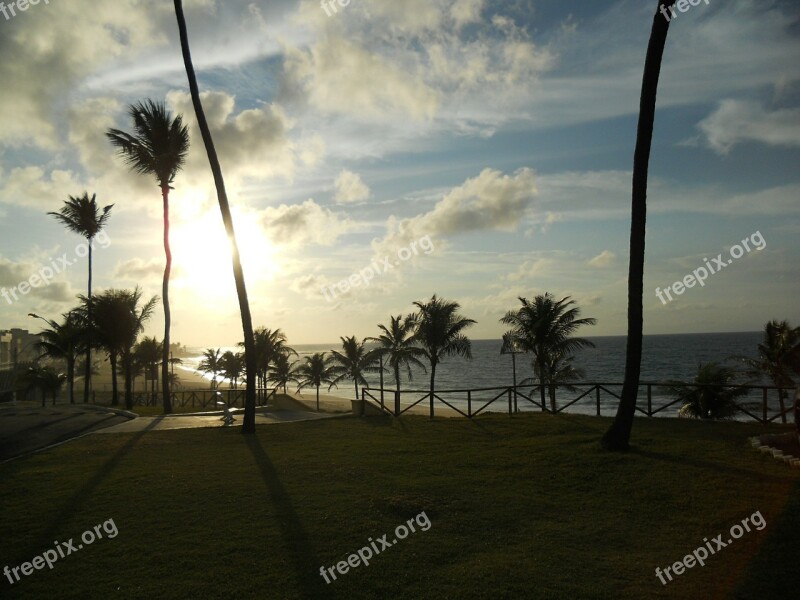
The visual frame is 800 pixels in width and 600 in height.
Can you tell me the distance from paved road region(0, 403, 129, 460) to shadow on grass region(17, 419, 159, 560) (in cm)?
357

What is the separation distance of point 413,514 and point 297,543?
212cm

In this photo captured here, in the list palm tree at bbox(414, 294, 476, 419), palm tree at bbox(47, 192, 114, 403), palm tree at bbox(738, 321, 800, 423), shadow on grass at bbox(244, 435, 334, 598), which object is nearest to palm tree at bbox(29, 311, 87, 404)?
palm tree at bbox(47, 192, 114, 403)

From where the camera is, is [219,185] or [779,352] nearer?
[219,185]

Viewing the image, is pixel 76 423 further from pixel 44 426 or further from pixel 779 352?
pixel 779 352

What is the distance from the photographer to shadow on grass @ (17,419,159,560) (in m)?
8.33

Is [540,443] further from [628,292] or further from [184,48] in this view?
[184,48]

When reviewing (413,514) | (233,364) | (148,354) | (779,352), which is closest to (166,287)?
(413,514)

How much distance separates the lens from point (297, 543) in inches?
312

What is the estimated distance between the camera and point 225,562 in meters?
7.32

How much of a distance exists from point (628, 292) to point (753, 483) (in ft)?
16.9

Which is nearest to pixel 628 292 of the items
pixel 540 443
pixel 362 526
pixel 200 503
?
pixel 540 443

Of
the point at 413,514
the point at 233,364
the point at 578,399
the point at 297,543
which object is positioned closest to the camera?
the point at 297,543

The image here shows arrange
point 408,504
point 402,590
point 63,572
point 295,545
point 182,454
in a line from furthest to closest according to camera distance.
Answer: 1. point 182,454
2. point 408,504
3. point 295,545
4. point 63,572
5. point 402,590

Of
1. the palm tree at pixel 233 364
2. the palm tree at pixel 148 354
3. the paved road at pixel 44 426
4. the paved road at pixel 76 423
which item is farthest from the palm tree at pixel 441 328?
the palm tree at pixel 148 354
